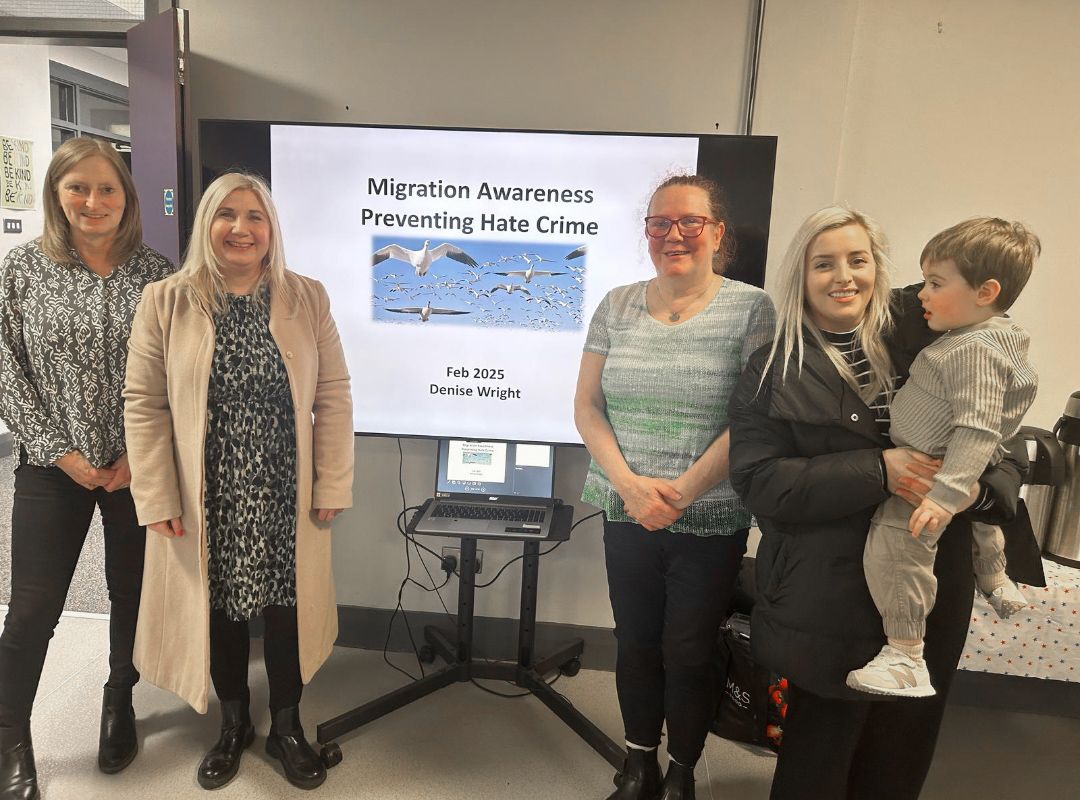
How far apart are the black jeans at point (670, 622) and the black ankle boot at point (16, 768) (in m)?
1.55

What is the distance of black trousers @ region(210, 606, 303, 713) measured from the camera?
1861 mm

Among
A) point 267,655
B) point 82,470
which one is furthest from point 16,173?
point 267,655

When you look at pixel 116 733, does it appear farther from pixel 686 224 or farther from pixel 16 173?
pixel 16 173

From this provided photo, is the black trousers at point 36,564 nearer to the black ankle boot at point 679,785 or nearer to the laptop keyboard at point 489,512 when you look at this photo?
the laptop keyboard at point 489,512

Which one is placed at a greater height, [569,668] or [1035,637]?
[1035,637]

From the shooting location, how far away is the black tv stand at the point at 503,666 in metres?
2.08

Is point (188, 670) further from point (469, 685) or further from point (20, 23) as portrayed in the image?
point (20, 23)

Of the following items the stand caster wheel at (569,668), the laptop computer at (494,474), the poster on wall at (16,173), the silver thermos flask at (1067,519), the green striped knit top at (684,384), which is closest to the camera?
the green striped knit top at (684,384)

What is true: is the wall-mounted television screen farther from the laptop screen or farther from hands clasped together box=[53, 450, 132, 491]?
hands clasped together box=[53, 450, 132, 491]

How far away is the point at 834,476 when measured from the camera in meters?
1.25

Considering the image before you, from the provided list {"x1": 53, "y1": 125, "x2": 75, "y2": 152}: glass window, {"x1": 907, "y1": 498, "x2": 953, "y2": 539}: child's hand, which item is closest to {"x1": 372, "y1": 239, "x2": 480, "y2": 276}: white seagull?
{"x1": 907, "y1": 498, "x2": 953, "y2": 539}: child's hand

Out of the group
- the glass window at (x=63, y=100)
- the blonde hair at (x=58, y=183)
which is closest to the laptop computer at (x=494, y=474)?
the blonde hair at (x=58, y=183)

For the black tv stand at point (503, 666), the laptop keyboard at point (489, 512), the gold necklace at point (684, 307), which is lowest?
the black tv stand at point (503, 666)

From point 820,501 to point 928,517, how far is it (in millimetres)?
173
